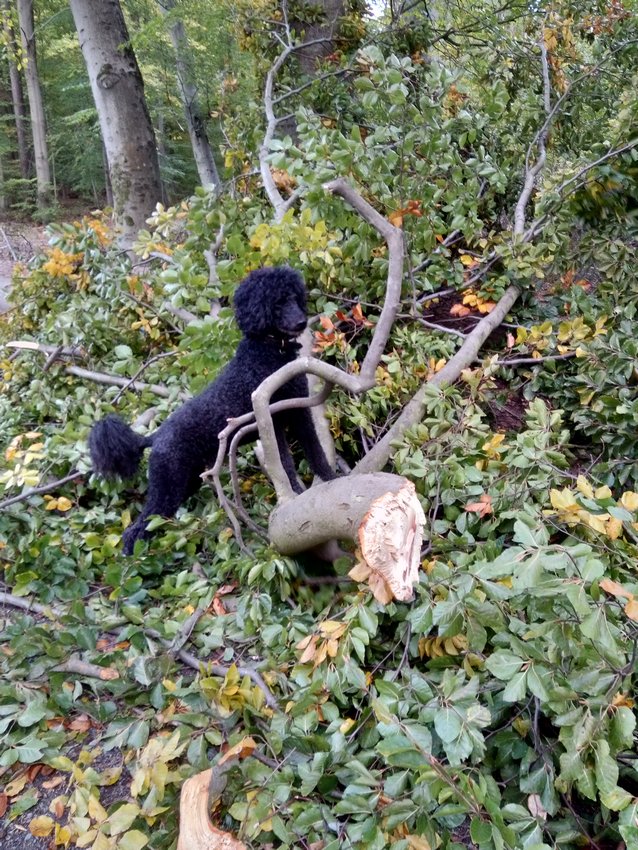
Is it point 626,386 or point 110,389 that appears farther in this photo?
point 110,389

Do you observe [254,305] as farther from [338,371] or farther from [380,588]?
[380,588]

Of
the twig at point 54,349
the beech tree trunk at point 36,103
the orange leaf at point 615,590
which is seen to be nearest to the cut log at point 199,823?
the orange leaf at point 615,590

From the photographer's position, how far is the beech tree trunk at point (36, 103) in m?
12.2

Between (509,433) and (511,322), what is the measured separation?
33.9 inches

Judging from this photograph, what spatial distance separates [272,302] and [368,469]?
31.2 inches

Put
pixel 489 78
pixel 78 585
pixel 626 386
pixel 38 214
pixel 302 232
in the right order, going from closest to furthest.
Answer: pixel 78 585 < pixel 626 386 < pixel 302 232 < pixel 489 78 < pixel 38 214

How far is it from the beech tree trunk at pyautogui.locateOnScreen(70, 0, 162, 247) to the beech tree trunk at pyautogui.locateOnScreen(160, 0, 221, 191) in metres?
3.34

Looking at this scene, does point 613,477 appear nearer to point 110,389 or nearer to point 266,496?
point 266,496

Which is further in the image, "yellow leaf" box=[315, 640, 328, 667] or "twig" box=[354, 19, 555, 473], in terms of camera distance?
"twig" box=[354, 19, 555, 473]

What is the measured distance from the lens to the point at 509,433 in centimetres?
268

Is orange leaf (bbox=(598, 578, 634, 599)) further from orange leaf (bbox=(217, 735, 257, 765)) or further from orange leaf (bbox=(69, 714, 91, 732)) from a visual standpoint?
orange leaf (bbox=(69, 714, 91, 732))

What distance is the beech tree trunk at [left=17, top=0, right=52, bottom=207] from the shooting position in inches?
479

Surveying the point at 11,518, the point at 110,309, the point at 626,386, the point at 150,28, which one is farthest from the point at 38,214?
the point at 626,386

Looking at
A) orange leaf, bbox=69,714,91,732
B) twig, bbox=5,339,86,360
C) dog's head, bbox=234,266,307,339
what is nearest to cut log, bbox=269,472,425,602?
dog's head, bbox=234,266,307,339
